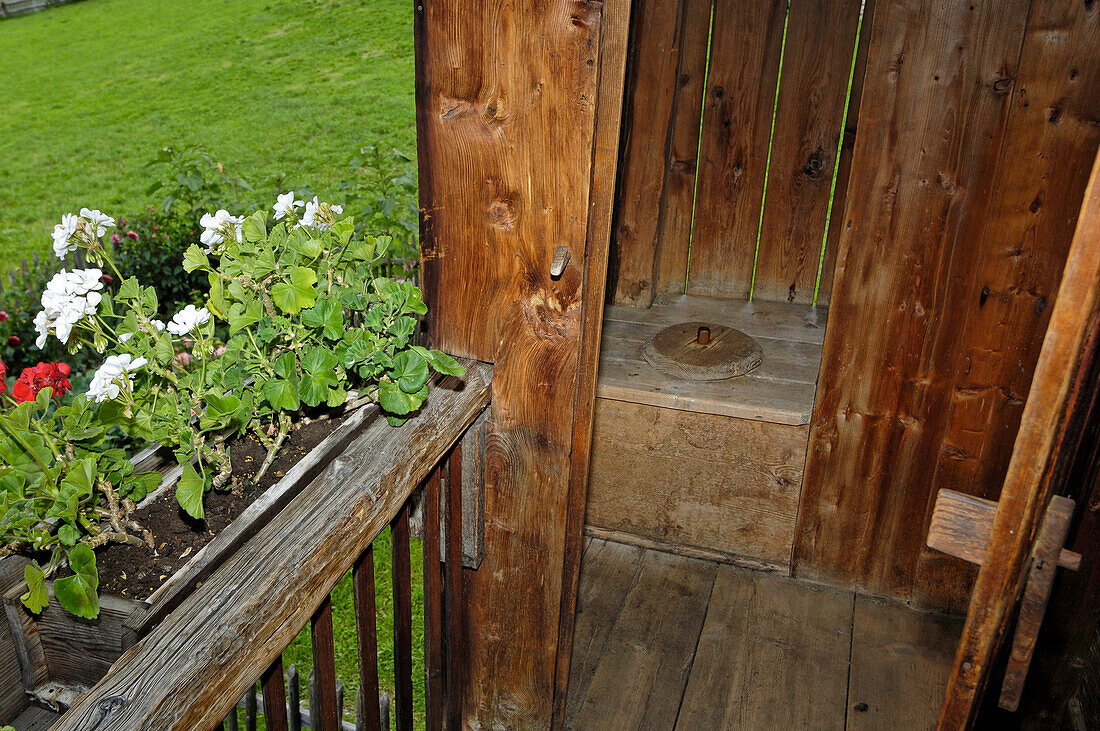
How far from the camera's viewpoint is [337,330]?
4.03 feet

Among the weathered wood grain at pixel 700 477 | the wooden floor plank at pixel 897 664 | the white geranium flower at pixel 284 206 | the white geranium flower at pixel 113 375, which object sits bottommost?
the wooden floor plank at pixel 897 664

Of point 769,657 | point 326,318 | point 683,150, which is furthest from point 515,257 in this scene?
point 683,150

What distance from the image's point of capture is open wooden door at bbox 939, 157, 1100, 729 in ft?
2.67

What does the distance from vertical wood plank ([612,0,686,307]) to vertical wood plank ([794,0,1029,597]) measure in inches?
37.0

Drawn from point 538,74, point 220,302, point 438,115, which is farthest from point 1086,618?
point 220,302

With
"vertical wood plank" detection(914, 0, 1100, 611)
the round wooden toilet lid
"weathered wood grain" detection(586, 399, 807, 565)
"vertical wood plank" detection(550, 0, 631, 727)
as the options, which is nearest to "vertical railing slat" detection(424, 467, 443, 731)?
"vertical wood plank" detection(550, 0, 631, 727)

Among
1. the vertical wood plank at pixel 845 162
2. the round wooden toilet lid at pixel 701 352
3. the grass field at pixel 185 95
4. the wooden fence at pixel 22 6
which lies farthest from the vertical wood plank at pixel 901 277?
the wooden fence at pixel 22 6

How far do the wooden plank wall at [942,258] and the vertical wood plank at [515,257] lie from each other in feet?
3.32

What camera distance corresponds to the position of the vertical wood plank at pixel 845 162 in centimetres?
301

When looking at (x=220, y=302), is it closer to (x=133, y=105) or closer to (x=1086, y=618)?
(x=1086, y=618)

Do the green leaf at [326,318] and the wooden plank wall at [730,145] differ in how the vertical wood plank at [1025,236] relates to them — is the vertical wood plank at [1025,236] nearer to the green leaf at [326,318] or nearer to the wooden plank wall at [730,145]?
the wooden plank wall at [730,145]

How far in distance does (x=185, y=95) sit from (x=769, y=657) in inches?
394

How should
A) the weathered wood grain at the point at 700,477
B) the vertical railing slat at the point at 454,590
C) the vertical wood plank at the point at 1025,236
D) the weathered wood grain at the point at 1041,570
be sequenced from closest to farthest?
1. the weathered wood grain at the point at 1041,570
2. the vertical railing slat at the point at 454,590
3. the vertical wood plank at the point at 1025,236
4. the weathered wood grain at the point at 700,477

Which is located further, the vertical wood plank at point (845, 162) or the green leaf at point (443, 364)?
the vertical wood plank at point (845, 162)
